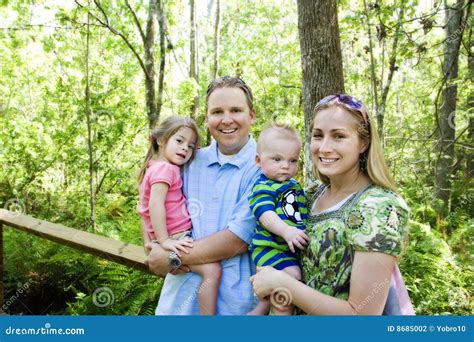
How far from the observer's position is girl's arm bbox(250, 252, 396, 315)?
1436 millimetres

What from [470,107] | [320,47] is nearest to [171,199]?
[320,47]

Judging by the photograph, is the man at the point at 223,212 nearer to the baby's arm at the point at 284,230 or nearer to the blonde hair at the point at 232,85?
the blonde hair at the point at 232,85

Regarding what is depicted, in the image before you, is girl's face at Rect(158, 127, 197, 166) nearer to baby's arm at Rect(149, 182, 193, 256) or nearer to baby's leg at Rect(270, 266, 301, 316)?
baby's arm at Rect(149, 182, 193, 256)

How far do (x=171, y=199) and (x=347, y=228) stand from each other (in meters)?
0.97

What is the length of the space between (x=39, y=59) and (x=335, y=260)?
1006 cm

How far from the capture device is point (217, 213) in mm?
2061

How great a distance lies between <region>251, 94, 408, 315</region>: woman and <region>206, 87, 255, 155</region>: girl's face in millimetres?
448

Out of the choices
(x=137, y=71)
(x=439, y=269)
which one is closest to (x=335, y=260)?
(x=439, y=269)

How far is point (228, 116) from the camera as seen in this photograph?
205cm

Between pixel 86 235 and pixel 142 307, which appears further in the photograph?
pixel 142 307

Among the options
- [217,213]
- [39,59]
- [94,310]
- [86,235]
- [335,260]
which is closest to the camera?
[335,260]

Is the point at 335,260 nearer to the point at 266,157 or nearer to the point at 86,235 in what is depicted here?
the point at 266,157

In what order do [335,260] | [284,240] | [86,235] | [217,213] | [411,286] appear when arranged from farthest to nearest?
[411,286] → [86,235] → [217,213] → [284,240] → [335,260]

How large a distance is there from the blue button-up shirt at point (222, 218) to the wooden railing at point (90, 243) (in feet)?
1.38
